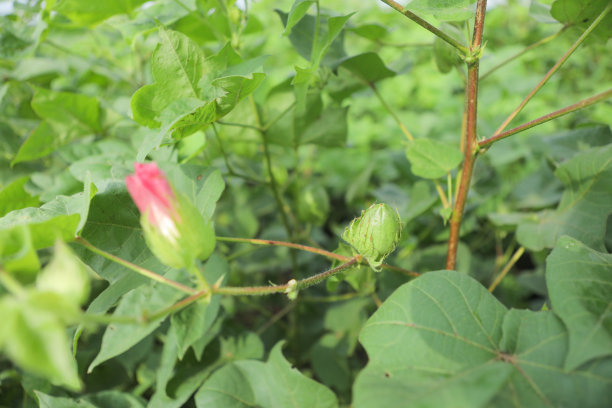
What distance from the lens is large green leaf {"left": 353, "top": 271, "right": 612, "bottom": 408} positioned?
0.56 metres

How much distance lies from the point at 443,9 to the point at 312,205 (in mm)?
697

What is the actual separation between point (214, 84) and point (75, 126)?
666 mm

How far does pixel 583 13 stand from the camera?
2.98 ft

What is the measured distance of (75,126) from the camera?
1223mm

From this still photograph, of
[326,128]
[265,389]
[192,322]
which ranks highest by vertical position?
[326,128]

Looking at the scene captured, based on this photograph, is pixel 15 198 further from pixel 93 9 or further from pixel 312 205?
pixel 312 205

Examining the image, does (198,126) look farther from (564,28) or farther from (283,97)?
(564,28)

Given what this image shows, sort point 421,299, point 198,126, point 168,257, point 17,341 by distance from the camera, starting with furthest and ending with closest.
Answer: point 198,126, point 421,299, point 168,257, point 17,341

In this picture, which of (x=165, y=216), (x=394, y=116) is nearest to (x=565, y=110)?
(x=394, y=116)

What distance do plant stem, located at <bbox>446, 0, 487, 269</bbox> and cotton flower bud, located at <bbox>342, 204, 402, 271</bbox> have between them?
0.59ft

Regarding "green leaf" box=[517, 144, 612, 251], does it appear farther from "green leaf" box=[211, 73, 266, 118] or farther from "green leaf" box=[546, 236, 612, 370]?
"green leaf" box=[211, 73, 266, 118]

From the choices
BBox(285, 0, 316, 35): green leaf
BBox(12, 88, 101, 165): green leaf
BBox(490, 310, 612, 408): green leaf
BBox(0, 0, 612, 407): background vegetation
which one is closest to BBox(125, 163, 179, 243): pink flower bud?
BBox(0, 0, 612, 407): background vegetation

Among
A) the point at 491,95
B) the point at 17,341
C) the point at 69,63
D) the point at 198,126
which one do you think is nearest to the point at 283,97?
the point at 198,126

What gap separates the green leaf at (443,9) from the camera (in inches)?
27.8
